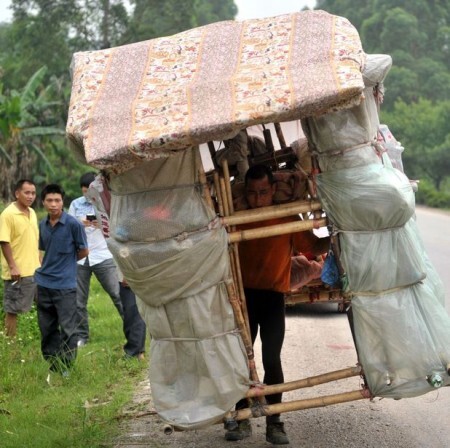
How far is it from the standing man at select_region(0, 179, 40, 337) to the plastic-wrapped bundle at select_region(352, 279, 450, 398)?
4.37m

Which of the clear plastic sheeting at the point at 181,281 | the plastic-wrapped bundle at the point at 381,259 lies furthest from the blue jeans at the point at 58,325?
the plastic-wrapped bundle at the point at 381,259

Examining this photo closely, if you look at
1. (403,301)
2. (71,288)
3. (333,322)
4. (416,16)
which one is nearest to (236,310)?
(403,301)

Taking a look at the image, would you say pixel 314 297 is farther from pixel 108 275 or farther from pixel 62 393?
pixel 108 275

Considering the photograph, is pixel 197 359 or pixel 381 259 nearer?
pixel 381 259

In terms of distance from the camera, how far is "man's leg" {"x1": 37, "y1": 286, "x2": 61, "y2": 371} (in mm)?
7482

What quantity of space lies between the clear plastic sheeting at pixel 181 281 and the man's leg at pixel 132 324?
313 centimetres

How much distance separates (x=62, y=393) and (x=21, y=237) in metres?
2.01

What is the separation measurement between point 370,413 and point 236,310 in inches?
69.1

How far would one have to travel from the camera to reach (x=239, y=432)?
5.64 m

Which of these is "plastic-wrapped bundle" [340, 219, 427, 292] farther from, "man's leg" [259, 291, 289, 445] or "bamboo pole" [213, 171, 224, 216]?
"man's leg" [259, 291, 289, 445]

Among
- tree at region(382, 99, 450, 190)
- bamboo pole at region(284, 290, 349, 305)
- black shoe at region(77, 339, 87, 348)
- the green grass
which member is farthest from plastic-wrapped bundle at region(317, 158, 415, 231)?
tree at region(382, 99, 450, 190)

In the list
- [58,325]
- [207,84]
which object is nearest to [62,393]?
[58,325]

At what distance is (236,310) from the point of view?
4871mm

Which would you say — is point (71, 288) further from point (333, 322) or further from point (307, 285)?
point (333, 322)
